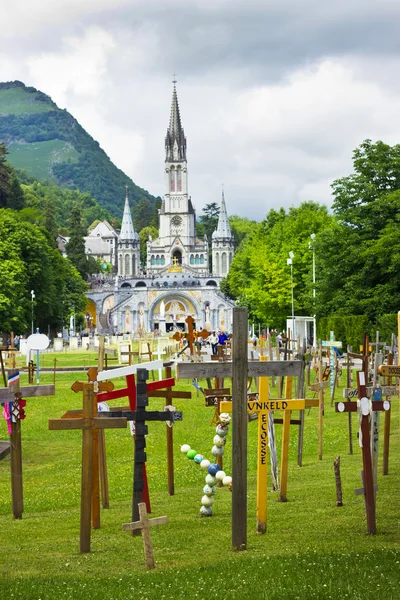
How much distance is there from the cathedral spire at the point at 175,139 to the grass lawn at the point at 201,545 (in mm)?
164664

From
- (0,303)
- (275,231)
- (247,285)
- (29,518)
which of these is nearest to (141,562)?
(29,518)

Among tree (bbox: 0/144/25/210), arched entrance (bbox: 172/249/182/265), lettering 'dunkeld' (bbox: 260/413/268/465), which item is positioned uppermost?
tree (bbox: 0/144/25/210)

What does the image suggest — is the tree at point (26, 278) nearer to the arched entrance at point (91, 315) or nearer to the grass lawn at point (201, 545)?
the arched entrance at point (91, 315)

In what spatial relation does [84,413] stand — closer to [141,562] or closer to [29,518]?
[141,562]

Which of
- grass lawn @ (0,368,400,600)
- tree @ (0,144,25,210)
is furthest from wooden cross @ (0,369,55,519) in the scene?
tree @ (0,144,25,210)

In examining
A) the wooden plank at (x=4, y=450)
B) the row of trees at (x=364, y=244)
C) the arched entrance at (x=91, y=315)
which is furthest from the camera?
the arched entrance at (x=91, y=315)

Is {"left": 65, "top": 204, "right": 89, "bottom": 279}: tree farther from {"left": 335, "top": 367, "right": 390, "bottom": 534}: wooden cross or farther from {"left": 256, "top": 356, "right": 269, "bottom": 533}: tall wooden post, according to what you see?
{"left": 335, "top": 367, "right": 390, "bottom": 534}: wooden cross

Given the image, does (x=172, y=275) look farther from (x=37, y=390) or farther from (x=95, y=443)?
(x=95, y=443)

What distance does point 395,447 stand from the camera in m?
19.1

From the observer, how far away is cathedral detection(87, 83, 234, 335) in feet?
523

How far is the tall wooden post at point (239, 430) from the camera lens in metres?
10.4

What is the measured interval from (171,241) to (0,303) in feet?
353

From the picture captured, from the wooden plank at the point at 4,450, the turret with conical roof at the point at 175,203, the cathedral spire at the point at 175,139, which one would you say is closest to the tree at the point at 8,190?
the turret with conical roof at the point at 175,203

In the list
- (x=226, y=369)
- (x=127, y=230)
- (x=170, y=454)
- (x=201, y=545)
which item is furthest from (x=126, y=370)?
(x=127, y=230)
